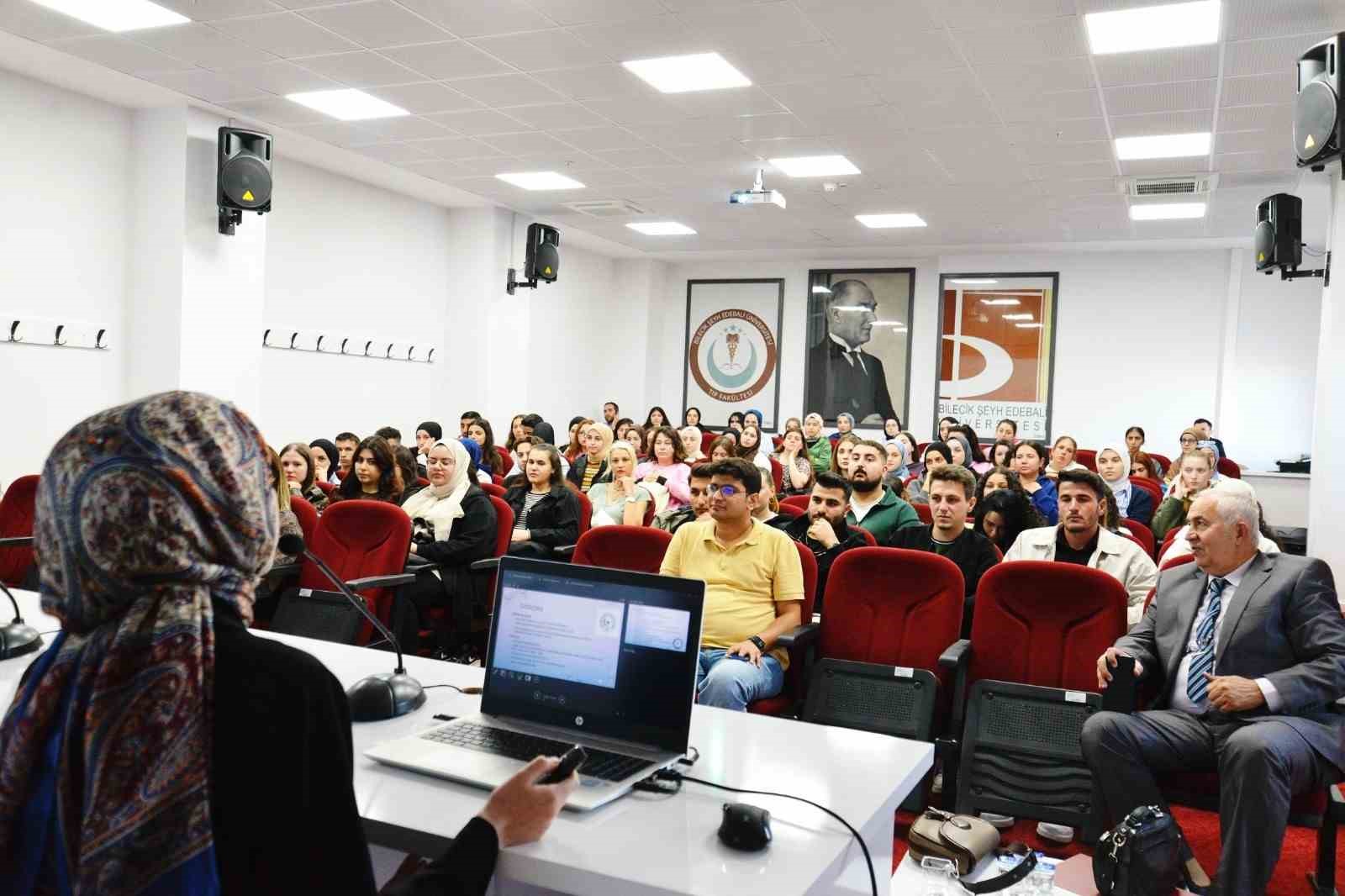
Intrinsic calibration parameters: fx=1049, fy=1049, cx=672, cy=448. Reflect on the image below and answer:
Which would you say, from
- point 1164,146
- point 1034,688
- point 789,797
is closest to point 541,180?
point 1164,146

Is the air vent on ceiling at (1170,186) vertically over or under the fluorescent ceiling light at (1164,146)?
under

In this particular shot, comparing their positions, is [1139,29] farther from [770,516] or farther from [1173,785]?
[1173,785]

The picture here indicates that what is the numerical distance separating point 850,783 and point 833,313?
12104 mm

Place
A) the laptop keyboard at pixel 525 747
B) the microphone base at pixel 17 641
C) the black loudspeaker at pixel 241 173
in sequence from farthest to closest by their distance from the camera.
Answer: the black loudspeaker at pixel 241 173, the microphone base at pixel 17 641, the laptop keyboard at pixel 525 747

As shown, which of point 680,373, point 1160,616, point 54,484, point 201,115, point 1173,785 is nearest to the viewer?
point 54,484

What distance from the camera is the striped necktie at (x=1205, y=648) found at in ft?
10.2

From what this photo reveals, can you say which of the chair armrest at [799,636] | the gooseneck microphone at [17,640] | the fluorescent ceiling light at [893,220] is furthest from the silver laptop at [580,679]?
the fluorescent ceiling light at [893,220]

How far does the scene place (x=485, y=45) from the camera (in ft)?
19.3

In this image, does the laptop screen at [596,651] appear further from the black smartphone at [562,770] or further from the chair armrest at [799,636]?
the chair armrest at [799,636]

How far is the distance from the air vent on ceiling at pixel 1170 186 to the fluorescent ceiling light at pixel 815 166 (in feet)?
7.31

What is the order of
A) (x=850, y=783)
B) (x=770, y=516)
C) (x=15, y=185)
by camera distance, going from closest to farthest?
(x=850, y=783) → (x=770, y=516) → (x=15, y=185)

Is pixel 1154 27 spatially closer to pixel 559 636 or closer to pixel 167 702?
pixel 559 636

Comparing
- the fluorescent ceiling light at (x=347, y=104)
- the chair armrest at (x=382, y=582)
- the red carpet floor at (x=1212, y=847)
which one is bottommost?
the red carpet floor at (x=1212, y=847)

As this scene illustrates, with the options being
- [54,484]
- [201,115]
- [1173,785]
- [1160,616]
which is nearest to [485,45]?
[201,115]
